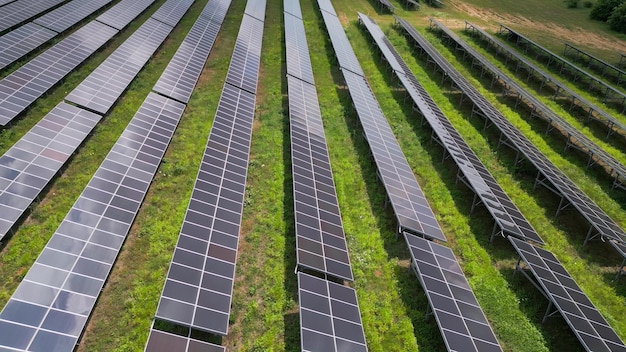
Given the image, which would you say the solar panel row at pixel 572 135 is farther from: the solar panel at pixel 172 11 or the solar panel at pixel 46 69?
the solar panel at pixel 46 69

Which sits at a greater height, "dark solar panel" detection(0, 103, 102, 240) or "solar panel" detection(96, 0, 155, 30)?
"solar panel" detection(96, 0, 155, 30)

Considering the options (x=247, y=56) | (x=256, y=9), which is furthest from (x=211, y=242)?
(x=256, y=9)

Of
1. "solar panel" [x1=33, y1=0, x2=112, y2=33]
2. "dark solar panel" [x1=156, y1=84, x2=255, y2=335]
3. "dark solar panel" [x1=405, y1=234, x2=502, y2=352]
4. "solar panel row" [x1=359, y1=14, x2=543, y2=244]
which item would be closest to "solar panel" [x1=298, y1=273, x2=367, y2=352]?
"dark solar panel" [x1=156, y1=84, x2=255, y2=335]

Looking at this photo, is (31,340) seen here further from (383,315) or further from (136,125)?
(136,125)

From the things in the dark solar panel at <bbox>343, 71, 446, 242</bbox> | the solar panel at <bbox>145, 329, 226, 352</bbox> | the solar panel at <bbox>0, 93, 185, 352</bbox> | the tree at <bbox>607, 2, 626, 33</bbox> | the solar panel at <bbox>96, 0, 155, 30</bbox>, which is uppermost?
the tree at <bbox>607, 2, 626, 33</bbox>

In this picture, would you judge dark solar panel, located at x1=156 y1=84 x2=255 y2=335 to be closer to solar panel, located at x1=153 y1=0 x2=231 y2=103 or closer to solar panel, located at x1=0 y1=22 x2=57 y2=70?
solar panel, located at x1=153 y1=0 x2=231 y2=103

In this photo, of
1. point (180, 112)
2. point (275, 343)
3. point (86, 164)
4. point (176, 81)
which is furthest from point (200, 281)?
point (176, 81)

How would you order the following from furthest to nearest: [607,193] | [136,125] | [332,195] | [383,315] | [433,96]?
[433,96] → [607,193] → [136,125] → [332,195] → [383,315]
